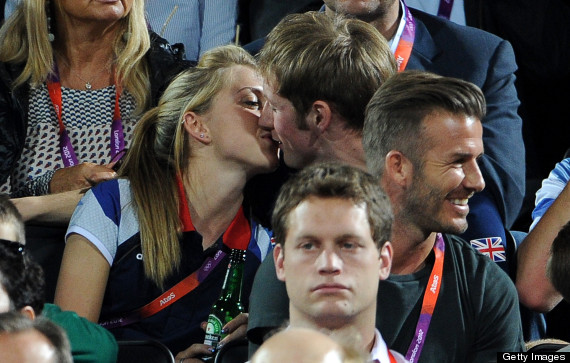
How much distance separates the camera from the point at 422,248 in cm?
293

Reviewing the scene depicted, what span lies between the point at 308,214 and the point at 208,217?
3.40 ft

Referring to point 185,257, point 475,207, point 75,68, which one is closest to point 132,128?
point 75,68

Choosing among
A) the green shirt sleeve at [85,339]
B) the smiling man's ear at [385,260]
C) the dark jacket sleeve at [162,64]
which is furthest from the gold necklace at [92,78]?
the smiling man's ear at [385,260]

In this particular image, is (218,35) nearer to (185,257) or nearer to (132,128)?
(132,128)

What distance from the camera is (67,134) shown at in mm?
3918

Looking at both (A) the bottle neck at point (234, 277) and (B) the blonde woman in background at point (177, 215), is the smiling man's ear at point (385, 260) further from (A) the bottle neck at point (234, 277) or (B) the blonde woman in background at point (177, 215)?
(A) the bottle neck at point (234, 277)

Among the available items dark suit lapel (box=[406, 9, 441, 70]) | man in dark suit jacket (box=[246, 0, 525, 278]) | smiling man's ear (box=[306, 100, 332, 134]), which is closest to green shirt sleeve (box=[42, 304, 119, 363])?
smiling man's ear (box=[306, 100, 332, 134])

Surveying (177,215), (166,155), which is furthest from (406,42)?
(177,215)

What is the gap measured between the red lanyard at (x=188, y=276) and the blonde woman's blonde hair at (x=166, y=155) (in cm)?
4

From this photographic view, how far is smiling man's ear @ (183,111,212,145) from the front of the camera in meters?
3.59

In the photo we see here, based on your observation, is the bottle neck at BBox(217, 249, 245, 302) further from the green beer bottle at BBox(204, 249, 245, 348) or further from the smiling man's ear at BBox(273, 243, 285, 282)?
the smiling man's ear at BBox(273, 243, 285, 282)

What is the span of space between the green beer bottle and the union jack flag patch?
72 cm

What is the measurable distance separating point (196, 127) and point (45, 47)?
755 millimetres

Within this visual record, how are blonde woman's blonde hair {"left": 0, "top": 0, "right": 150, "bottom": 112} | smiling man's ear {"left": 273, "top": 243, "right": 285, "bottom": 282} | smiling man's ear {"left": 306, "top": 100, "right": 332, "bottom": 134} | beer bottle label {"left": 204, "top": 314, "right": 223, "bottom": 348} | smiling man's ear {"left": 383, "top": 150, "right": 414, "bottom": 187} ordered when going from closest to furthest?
smiling man's ear {"left": 273, "top": 243, "right": 285, "bottom": 282} < smiling man's ear {"left": 383, "top": 150, "right": 414, "bottom": 187} < beer bottle label {"left": 204, "top": 314, "right": 223, "bottom": 348} < smiling man's ear {"left": 306, "top": 100, "right": 332, "bottom": 134} < blonde woman's blonde hair {"left": 0, "top": 0, "right": 150, "bottom": 112}
